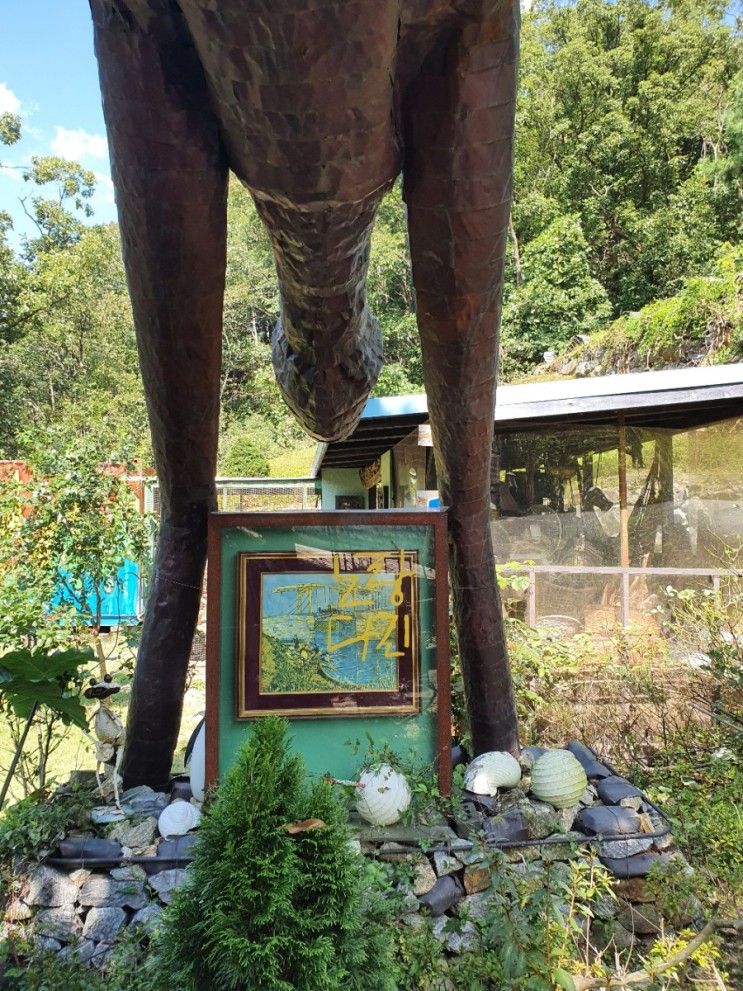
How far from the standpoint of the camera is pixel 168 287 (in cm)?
195

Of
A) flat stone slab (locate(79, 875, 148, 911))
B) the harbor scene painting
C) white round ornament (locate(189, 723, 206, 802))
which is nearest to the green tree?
the harbor scene painting

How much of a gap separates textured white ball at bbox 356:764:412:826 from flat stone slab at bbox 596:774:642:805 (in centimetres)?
75

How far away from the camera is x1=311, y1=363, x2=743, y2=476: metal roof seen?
5.22 metres

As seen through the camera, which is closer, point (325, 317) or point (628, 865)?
point (325, 317)

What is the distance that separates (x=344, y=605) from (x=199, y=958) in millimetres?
1224

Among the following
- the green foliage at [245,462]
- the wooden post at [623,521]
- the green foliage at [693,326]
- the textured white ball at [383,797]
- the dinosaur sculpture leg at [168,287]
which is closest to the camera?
the dinosaur sculpture leg at [168,287]

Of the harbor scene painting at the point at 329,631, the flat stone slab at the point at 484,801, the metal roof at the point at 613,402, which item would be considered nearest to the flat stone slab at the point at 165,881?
the harbor scene painting at the point at 329,631

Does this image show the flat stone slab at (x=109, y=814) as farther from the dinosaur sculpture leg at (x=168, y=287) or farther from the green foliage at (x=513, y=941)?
the green foliage at (x=513, y=941)

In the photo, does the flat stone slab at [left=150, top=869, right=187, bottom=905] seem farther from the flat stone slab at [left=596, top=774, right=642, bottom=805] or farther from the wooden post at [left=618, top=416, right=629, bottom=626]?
the wooden post at [left=618, top=416, right=629, bottom=626]

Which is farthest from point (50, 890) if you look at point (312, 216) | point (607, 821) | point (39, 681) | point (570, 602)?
point (570, 602)

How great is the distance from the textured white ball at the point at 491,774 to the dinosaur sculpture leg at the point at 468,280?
0.12 m

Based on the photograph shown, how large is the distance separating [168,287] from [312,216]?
0.57 meters

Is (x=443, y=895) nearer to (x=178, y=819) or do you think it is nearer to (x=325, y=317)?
(x=178, y=819)

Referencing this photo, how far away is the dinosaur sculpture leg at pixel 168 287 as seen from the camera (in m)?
1.66
